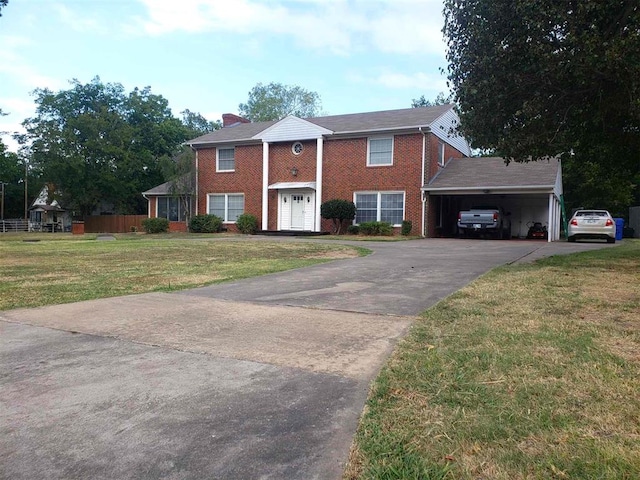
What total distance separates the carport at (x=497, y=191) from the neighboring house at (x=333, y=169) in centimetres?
16

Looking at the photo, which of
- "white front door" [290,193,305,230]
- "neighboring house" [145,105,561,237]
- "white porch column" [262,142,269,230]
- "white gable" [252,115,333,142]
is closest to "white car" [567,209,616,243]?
"neighboring house" [145,105,561,237]

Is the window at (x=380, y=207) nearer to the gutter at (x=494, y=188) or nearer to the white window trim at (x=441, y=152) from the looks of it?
the gutter at (x=494, y=188)

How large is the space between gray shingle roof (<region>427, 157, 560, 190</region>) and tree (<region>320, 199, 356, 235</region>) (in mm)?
3865

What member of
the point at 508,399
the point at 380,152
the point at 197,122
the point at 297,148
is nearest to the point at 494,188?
the point at 380,152

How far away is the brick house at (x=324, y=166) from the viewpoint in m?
22.8

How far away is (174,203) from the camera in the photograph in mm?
29734

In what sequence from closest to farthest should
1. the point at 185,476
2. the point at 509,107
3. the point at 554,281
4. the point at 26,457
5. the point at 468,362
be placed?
the point at 185,476, the point at 26,457, the point at 468,362, the point at 554,281, the point at 509,107

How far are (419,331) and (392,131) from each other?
758 inches

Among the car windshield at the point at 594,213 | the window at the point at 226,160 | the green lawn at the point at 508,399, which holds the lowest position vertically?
the green lawn at the point at 508,399

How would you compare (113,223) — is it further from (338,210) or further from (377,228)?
(377,228)

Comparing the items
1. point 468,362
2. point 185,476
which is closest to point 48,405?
point 185,476

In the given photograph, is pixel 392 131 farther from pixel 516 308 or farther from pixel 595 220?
pixel 516 308

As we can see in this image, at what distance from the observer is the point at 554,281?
7.67m

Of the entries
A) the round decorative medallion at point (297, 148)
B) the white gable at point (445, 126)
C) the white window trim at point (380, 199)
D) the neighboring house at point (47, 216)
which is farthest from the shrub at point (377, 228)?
the neighboring house at point (47, 216)
